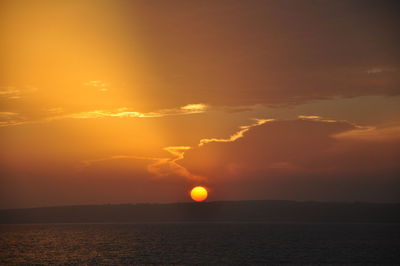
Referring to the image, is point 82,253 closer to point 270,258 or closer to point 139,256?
point 139,256

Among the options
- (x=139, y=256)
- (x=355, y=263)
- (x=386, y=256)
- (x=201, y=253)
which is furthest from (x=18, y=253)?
(x=386, y=256)

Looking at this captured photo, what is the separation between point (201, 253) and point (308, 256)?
25246mm

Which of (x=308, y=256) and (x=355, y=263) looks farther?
(x=308, y=256)

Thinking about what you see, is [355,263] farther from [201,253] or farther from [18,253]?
[18,253]

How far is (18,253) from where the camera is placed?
114 m

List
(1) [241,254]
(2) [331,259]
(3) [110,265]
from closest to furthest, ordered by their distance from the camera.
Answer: (3) [110,265], (2) [331,259], (1) [241,254]

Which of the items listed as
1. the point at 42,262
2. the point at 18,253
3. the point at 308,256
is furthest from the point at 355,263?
the point at 18,253

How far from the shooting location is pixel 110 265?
88938 millimetres

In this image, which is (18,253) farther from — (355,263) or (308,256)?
(355,263)

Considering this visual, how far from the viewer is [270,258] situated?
99.4 meters

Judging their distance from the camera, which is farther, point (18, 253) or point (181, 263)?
point (18, 253)

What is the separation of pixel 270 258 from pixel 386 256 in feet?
90.5

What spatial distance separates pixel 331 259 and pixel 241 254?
20.9 m

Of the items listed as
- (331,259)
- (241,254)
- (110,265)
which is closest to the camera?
(110,265)
